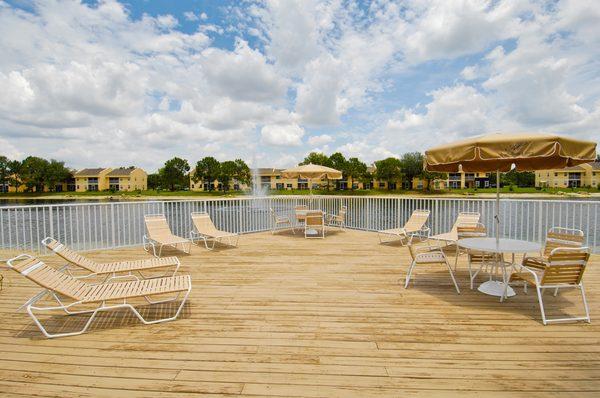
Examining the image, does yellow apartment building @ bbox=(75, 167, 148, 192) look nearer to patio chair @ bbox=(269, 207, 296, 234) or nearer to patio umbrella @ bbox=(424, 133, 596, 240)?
patio chair @ bbox=(269, 207, 296, 234)

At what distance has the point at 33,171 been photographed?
7225 cm

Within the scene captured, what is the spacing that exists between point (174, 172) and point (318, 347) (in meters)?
76.4

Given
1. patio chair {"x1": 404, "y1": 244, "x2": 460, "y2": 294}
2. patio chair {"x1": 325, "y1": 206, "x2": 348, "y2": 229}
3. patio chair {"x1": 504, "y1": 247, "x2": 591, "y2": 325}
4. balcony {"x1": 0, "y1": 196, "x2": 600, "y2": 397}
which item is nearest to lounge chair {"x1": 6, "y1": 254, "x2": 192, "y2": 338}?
balcony {"x1": 0, "y1": 196, "x2": 600, "y2": 397}

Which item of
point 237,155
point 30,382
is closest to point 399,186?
point 237,155

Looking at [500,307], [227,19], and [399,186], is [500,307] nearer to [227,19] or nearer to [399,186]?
[227,19]

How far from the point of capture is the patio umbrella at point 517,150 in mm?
3697

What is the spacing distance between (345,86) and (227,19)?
5180 mm

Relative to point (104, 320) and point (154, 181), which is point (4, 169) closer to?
point (154, 181)

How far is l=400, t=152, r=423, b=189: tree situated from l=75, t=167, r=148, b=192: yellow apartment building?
227ft

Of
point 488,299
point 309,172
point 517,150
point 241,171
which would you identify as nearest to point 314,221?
point 309,172

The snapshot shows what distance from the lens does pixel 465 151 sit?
4.07 metres

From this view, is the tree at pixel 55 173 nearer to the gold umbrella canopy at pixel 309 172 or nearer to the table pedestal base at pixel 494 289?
the gold umbrella canopy at pixel 309 172

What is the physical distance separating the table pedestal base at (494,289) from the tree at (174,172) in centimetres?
7577

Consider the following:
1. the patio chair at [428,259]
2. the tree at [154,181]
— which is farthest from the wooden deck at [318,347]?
the tree at [154,181]
